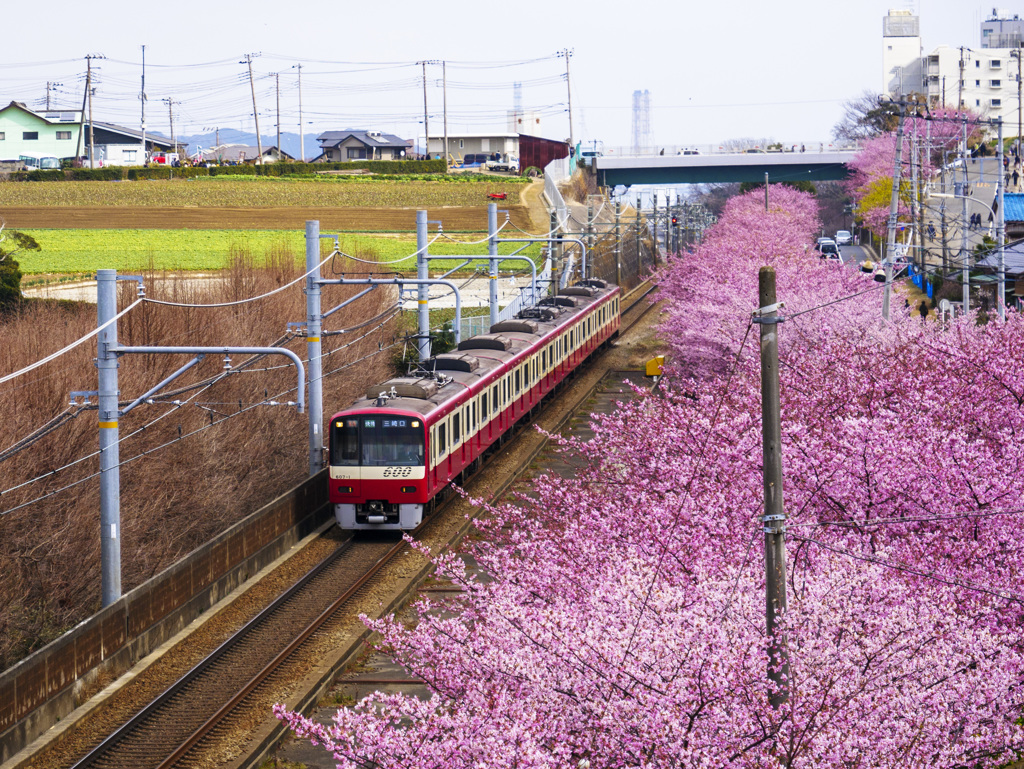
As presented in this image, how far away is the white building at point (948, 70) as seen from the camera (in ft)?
357

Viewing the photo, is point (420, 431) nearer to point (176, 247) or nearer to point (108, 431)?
point (108, 431)

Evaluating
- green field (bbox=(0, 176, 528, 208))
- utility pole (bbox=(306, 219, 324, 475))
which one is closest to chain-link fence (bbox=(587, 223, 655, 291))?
green field (bbox=(0, 176, 528, 208))

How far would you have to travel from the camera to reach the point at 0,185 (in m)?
80.6

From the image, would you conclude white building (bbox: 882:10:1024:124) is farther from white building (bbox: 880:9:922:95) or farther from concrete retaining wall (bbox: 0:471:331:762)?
concrete retaining wall (bbox: 0:471:331:762)

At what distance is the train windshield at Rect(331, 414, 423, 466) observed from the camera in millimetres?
19688

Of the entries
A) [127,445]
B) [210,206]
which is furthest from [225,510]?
[210,206]

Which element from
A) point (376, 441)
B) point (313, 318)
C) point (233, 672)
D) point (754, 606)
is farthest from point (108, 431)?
point (754, 606)

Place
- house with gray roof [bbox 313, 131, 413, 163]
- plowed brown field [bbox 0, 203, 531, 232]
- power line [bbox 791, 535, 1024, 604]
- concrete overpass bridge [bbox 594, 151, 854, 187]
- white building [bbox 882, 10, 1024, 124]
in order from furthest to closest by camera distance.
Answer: house with gray roof [bbox 313, 131, 413, 163]
white building [bbox 882, 10, 1024, 124]
concrete overpass bridge [bbox 594, 151, 854, 187]
plowed brown field [bbox 0, 203, 531, 232]
power line [bbox 791, 535, 1024, 604]

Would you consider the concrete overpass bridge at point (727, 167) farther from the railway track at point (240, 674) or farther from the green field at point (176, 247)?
the railway track at point (240, 674)

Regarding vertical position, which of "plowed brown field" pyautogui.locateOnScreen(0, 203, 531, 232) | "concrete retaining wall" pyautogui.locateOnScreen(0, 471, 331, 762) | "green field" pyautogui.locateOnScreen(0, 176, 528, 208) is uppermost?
"green field" pyautogui.locateOnScreen(0, 176, 528, 208)

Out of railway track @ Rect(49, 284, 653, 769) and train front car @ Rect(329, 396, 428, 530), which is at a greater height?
train front car @ Rect(329, 396, 428, 530)

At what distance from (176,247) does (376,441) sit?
4243cm

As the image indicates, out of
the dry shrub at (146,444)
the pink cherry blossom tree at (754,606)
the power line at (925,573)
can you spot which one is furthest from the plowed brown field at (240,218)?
the power line at (925,573)

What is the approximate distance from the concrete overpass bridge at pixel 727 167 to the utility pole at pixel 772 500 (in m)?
79.1
